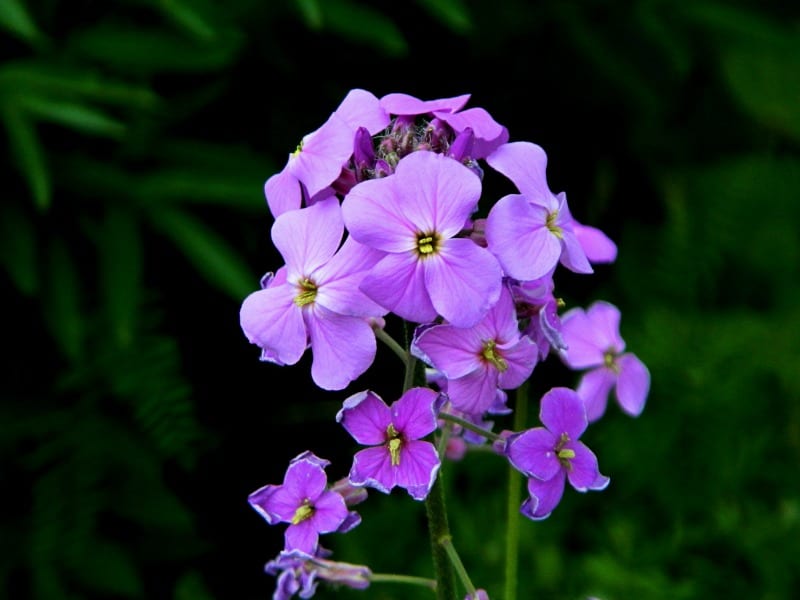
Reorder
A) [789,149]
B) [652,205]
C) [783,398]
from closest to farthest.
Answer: [783,398] → [652,205] → [789,149]

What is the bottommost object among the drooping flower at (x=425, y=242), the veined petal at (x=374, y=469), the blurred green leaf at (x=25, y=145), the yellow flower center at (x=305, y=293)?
the veined petal at (x=374, y=469)

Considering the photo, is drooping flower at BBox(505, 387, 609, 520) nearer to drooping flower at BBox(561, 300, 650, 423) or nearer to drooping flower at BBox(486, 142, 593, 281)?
drooping flower at BBox(486, 142, 593, 281)

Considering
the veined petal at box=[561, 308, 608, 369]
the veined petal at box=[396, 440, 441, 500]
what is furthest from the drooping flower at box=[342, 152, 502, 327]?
the veined petal at box=[561, 308, 608, 369]

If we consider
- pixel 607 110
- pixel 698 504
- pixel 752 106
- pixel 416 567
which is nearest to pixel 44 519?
pixel 416 567

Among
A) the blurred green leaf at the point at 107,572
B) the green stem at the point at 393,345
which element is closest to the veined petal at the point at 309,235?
the green stem at the point at 393,345

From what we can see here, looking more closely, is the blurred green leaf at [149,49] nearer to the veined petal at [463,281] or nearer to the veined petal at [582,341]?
the veined petal at [582,341]

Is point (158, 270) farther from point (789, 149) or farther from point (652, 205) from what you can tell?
point (789, 149)
